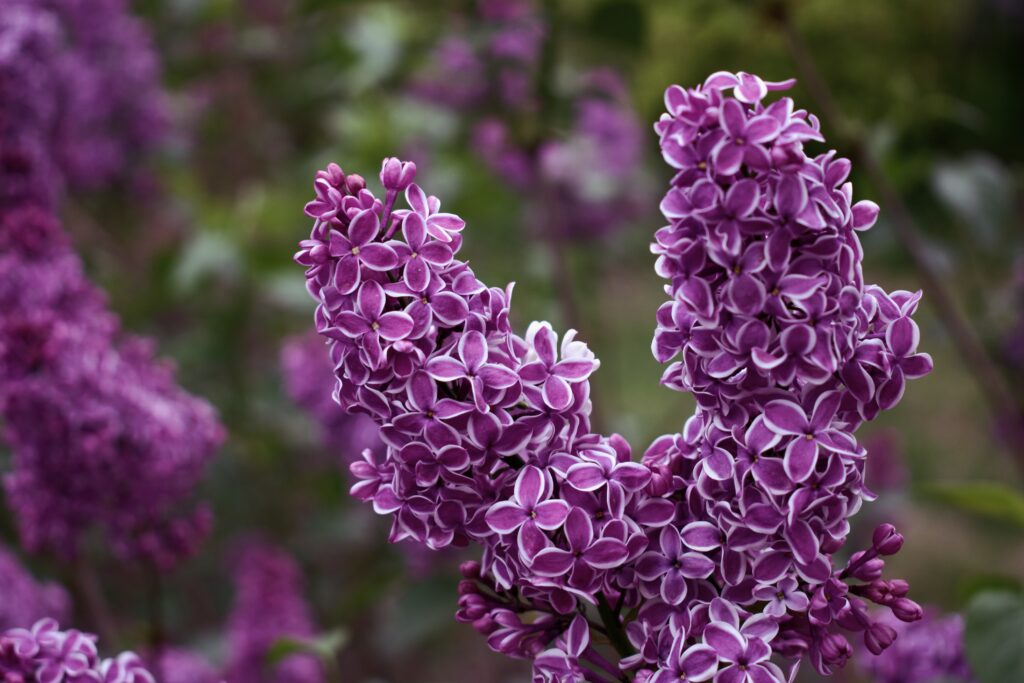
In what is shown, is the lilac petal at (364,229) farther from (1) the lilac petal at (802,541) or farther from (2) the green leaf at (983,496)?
(2) the green leaf at (983,496)

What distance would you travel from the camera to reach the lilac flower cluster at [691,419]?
504mm

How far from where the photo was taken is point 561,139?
4.54 ft

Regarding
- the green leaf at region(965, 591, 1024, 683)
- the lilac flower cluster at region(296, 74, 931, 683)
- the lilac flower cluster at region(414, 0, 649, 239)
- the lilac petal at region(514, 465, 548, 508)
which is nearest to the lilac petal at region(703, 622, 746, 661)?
the lilac flower cluster at region(296, 74, 931, 683)

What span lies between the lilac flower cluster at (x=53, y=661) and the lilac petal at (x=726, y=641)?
0.34m

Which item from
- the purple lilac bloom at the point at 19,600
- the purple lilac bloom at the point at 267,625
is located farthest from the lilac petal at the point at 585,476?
the purple lilac bloom at the point at 267,625

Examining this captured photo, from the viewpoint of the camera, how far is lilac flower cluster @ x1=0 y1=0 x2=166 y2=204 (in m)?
1.03

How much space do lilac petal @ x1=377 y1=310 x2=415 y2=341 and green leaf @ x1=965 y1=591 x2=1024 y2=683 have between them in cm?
50

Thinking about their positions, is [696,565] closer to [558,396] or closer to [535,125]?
[558,396]

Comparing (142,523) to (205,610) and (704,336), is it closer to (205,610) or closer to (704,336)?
(704,336)

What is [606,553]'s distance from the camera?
0.52 metres

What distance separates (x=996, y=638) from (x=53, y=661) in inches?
24.5

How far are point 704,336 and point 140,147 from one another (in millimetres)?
1338

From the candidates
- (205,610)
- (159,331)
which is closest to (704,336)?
(205,610)

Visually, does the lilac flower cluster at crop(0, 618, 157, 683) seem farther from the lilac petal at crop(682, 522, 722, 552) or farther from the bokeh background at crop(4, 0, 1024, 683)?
the bokeh background at crop(4, 0, 1024, 683)
